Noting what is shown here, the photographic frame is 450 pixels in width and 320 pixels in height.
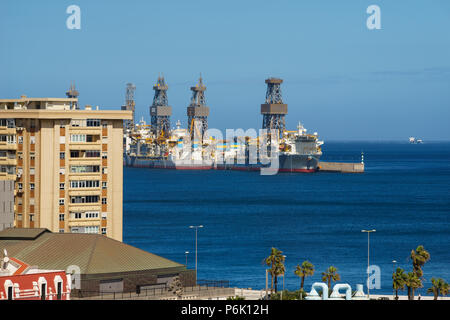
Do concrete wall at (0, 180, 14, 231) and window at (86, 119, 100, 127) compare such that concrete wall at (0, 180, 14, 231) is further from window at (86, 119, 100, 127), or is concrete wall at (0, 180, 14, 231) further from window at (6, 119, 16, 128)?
window at (86, 119, 100, 127)

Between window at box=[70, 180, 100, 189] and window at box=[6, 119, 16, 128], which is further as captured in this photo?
window at box=[6, 119, 16, 128]

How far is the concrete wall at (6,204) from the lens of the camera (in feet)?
213

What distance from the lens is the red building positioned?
40.9 metres

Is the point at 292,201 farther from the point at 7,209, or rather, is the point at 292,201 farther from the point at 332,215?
the point at 7,209

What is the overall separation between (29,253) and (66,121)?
21.7 m

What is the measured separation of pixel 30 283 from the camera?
42281mm

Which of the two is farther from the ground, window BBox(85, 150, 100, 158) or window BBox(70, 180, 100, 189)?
window BBox(85, 150, 100, 158)

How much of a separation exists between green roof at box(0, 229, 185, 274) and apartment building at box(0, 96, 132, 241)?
15.6 meters

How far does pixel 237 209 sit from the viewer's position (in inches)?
6033

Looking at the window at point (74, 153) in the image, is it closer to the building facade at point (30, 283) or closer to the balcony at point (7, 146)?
the balcony at point (7, 146)

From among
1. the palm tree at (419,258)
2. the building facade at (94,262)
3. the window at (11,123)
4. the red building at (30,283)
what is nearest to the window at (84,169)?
the window at (11,123)

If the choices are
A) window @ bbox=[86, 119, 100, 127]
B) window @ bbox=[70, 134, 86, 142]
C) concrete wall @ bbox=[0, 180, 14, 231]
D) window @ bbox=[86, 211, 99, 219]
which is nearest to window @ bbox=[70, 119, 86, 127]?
window @ bbox=[86, 119, 100, 127]

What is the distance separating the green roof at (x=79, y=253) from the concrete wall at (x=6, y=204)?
33.7 feet

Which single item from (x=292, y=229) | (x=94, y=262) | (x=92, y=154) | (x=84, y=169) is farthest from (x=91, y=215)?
(x=292, y=229)
